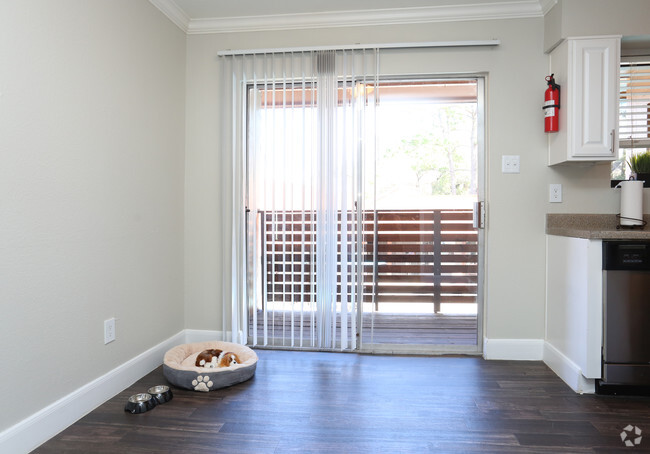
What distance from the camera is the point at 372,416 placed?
2.00m

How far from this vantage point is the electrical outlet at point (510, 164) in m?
2.83

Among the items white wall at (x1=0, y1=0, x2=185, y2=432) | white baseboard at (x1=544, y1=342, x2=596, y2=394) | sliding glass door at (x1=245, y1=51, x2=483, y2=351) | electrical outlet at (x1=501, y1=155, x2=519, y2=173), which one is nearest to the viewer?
white wall at (x1=0, y1=0, x2=185, y2=432)

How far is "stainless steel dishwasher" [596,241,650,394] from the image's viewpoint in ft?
7.35

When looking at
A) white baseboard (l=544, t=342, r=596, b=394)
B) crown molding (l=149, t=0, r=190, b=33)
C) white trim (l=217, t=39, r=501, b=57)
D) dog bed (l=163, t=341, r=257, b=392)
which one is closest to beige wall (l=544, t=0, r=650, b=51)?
white trim (l=217, t=39, r=501, b=57)

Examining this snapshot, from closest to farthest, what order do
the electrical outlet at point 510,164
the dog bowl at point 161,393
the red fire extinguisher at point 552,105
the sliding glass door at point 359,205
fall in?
→ the dog bowl at point 161,393 < the red fire extinguisher at point 552,105 < the electrical outlet at point 510,164 < the sliding glass door at point 359,205

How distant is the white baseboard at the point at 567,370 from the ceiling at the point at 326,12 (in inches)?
89.7

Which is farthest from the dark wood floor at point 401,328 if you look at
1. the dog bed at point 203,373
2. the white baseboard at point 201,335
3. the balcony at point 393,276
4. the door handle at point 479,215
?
the door handle at point 479,215

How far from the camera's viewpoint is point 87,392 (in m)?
2.04

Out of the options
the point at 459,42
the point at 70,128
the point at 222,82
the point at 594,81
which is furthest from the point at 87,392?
the point at 594,81

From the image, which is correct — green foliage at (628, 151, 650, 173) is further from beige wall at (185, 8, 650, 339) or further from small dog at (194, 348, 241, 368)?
small dog at (194, 348, 241, 368)

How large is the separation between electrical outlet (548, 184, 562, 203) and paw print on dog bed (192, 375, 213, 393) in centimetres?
252

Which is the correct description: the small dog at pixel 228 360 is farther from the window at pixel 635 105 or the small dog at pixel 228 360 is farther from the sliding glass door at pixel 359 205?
the window at pixel 635 105

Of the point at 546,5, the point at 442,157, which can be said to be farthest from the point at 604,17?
the point at 442,157

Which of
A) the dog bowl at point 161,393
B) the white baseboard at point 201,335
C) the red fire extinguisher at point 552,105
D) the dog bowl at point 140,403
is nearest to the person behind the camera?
the dog bowl at point 140,403
